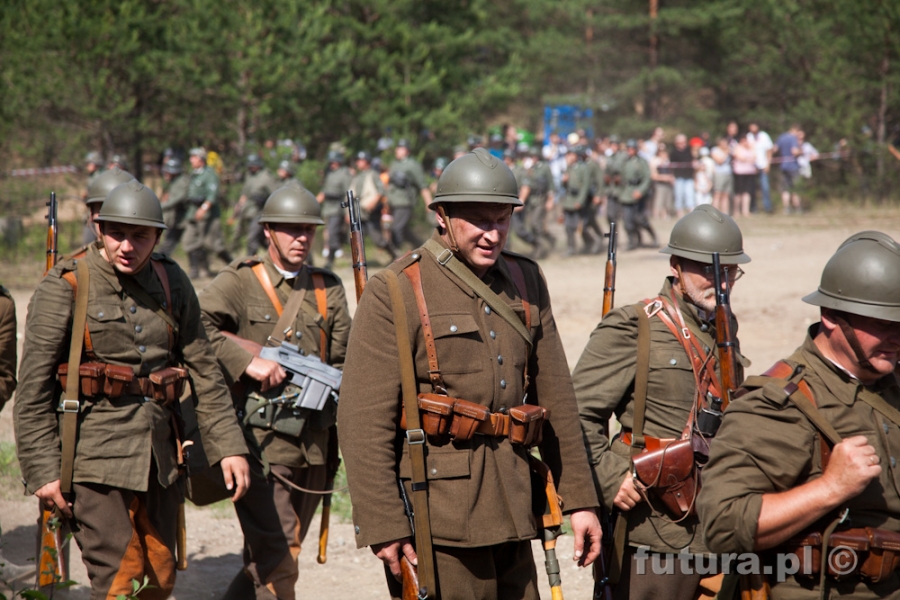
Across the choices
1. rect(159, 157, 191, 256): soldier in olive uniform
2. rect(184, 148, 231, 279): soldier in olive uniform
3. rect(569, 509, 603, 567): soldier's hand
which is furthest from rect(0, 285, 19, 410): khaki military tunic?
rect(159, 157, 191, 256): soldier in olive uniform

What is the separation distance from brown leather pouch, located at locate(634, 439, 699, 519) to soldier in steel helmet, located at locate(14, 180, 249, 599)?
1941mm

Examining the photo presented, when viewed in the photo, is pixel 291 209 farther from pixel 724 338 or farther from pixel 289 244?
pixel 724 338

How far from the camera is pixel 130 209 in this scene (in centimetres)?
450

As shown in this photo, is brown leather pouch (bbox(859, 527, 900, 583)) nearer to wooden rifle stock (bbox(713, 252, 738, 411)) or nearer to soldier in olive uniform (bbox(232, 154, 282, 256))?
wooden rifle stock (bbox(713, 252, 738, 411))

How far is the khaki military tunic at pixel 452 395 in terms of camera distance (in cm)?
336

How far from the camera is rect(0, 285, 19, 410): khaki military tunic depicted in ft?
16.4

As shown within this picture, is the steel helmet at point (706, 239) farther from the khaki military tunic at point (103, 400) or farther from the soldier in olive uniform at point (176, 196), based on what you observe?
the soldier in olive uniform at point (176, 196)

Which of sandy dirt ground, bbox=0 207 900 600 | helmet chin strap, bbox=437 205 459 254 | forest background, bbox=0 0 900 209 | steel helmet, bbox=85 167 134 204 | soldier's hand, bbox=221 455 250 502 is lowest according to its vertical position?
sandy dirt ground, bbox=0 207 900 600

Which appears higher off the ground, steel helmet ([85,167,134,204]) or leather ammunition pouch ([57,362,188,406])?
steel helmet ([85,167,134,204])

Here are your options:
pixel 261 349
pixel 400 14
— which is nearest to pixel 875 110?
pixel 400 14

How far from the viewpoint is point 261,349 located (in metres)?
5.30

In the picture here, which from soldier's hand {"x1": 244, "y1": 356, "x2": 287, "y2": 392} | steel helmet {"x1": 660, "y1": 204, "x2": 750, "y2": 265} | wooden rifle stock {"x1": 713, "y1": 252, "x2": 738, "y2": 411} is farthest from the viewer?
soldier's hand {"x1": 244, "y1": 356, "x2": 287, "y2": 392}

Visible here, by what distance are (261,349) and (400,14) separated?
67.5ft

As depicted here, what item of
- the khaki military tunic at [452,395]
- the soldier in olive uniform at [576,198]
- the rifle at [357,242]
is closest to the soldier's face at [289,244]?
the rifle at [357,242]
